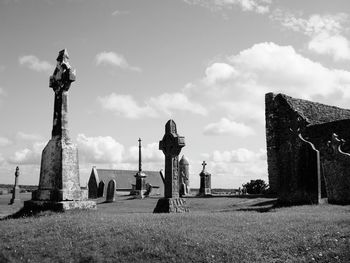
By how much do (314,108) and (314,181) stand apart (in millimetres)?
15088

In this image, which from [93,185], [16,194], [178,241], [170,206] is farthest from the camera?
[93,185]

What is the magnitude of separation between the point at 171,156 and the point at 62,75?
5651 millimetres

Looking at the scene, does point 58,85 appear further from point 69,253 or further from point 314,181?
point 314,181

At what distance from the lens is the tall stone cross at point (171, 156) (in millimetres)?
14750

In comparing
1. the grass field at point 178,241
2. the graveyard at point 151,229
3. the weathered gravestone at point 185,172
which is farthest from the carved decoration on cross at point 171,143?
the weathered gravestone at point 185,172

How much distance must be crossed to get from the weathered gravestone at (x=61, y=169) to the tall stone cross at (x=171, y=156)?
162 inches

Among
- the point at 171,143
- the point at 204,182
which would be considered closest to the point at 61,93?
the point at 171,143

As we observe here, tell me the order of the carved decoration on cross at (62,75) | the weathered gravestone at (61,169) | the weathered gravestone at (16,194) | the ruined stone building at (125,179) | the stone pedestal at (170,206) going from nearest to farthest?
the weathered gravestone at (61,169)
the carved decoration on cross at (62,75)
the stone pedestal at (170,206)
the weathered gravestone at (16,194)
the ruined stone building at (125,179)

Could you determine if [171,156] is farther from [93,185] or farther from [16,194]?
[93,185]

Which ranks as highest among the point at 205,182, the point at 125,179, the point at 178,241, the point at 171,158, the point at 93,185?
the point at 171,158

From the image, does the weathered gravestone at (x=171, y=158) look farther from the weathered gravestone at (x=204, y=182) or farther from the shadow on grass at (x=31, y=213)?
the weathered gravestone at (x=204, y=182)

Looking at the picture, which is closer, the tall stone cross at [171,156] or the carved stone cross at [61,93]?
the carved stone cross at [61,93]

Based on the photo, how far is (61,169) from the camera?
11.1m

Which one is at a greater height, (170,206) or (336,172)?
(336,172)
